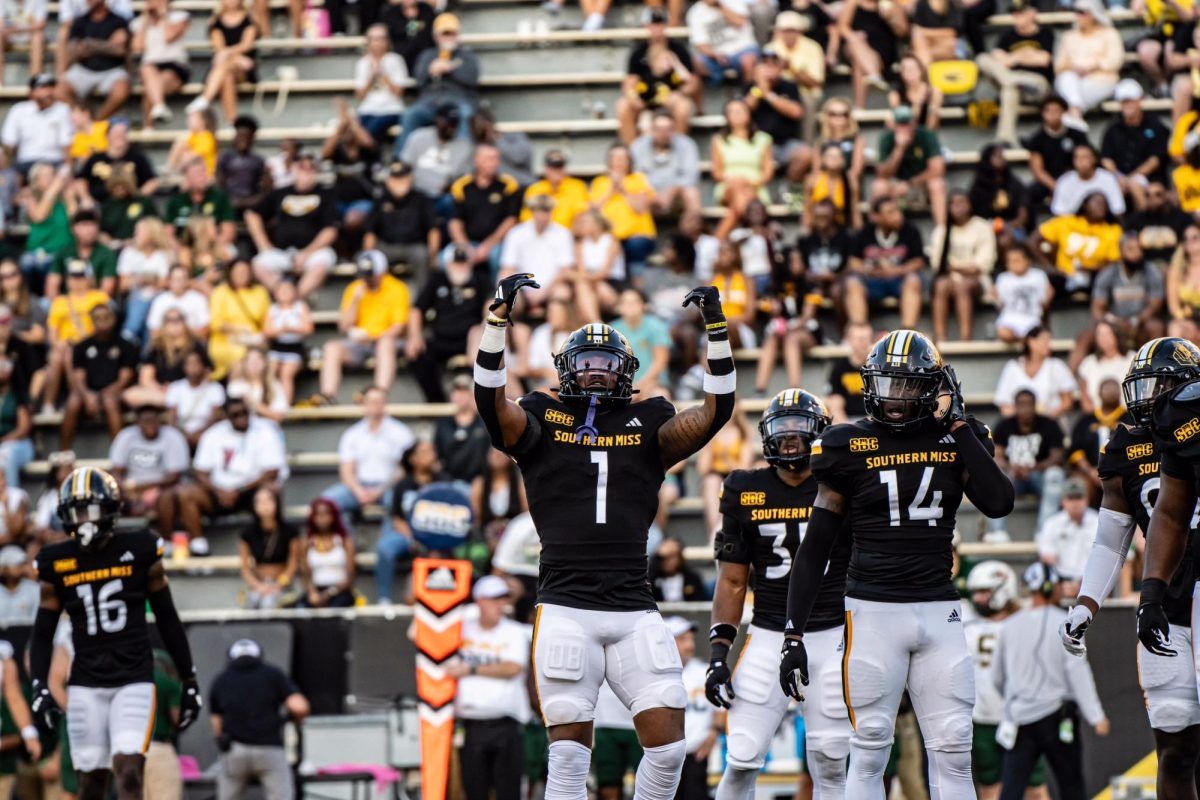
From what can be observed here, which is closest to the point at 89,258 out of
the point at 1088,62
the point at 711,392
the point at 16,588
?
the point at 16,588

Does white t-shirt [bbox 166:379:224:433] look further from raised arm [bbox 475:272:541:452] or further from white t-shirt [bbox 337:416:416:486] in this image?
raised arm [bbox 475:272:541:452]

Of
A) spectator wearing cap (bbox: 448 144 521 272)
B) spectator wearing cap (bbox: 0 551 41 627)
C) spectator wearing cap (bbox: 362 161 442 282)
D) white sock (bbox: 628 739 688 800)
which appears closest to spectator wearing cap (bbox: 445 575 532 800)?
spectator wearing cap (bbox: 0 551 41 627)

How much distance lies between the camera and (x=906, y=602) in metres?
9.59

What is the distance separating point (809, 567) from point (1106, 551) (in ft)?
5.82

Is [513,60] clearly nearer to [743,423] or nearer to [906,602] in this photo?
[743,423]

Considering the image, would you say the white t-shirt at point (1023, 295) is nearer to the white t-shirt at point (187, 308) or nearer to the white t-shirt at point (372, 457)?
the white t-shirt at point (372, 457)

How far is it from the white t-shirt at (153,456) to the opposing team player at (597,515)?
31.2 ft

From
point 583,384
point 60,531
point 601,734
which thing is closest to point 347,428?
point 60,531

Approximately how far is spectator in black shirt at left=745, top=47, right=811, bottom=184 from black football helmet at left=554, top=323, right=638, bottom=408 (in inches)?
421

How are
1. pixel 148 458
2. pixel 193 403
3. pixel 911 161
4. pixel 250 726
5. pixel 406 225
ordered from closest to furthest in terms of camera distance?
1. pixel 250 726
2. pixel 148 458
3. pixel 193 403
4. pixel 911 161
5. pixel 406 225

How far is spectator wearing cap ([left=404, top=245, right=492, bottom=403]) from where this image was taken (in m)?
19.5

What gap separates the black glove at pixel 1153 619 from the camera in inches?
367

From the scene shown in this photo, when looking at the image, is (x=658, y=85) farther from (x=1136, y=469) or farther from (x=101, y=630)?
(x=1136, y=469)

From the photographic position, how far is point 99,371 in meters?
19.8
